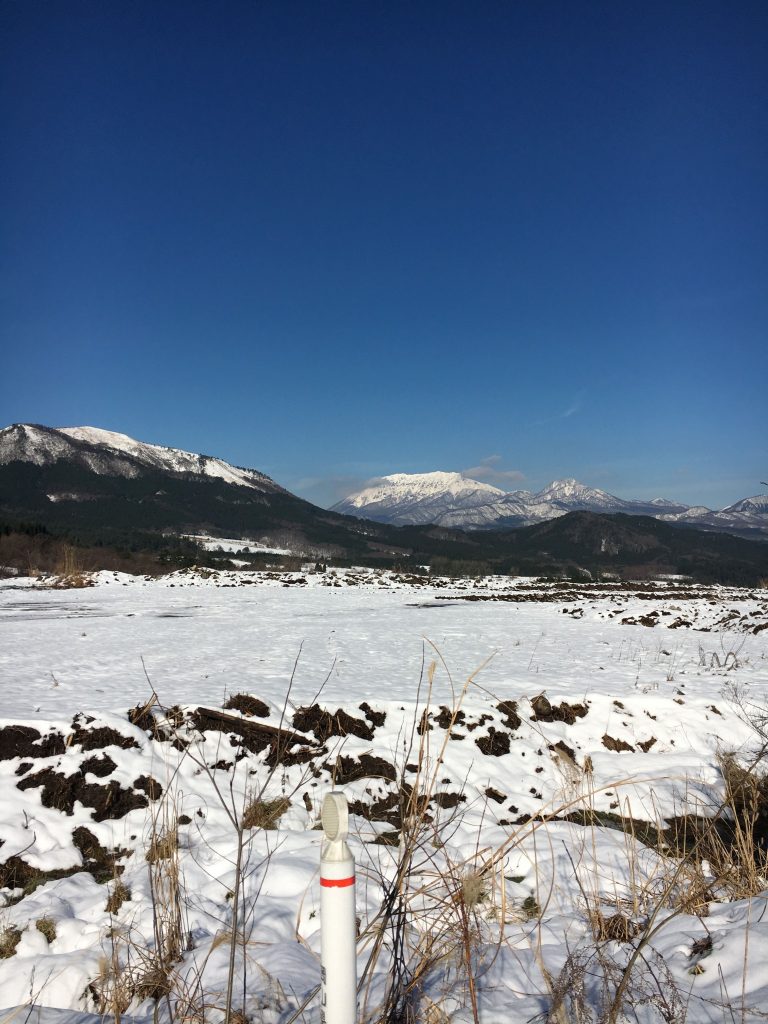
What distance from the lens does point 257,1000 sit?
9.48 ft

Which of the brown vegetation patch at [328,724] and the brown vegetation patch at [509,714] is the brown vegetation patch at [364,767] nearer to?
the brown vegetation patch at [328,724]

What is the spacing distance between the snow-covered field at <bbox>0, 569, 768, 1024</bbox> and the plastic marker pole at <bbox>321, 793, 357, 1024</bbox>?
357 millimetres

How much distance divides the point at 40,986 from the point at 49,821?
248 cm

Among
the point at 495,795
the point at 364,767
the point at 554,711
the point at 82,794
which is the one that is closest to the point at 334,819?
the point at 495,795

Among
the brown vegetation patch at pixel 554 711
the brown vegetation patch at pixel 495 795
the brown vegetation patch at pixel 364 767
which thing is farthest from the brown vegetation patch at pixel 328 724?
the brown vegetation patch at pixel 554 711

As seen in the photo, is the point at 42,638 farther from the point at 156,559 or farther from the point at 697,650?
the point at 156,559

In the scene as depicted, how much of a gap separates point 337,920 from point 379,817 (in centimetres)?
470

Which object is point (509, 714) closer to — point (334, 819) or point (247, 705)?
point (247, 705)

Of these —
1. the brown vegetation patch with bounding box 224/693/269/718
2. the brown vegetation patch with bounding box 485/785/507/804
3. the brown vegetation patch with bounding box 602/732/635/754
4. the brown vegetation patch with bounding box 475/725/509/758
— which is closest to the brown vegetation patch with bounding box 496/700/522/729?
the brown vegetation patch with bounding box 475/725/509/758

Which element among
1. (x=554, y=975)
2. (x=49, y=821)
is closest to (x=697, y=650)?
(x=554, y=975)

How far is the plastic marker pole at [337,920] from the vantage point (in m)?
1.79

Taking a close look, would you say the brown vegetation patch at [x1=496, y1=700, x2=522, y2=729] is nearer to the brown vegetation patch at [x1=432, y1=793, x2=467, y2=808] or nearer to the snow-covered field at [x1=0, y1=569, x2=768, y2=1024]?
the snow-covered field at [x1=0, y1=569, x2=768, y2=1024]

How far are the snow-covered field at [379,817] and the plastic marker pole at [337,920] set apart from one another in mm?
357

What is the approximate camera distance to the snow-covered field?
296 centimetres
